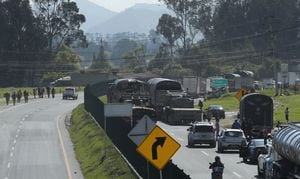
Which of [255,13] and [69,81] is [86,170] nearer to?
[69,81]

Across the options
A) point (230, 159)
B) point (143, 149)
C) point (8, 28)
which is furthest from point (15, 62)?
point (143, 149)

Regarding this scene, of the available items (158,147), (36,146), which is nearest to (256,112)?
(36,146)

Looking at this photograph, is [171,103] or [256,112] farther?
[171,103]

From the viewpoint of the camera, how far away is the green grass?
31936 millimetres

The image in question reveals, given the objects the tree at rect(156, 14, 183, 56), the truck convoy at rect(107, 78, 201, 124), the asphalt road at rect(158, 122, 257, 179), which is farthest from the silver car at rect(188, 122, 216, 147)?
the tree at rect(156, 14, 183, 56)

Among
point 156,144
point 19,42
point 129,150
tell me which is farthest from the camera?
point 19,42

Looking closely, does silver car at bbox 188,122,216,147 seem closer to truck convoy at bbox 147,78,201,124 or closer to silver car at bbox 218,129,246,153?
silver car at bbox 218,129,246,153

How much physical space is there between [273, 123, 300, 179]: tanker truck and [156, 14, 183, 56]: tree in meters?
145

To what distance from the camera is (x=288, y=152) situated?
25031mm

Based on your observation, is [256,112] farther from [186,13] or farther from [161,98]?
[186,13]

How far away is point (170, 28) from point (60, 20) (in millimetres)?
24356

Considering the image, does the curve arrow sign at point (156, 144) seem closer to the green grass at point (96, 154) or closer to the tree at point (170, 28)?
the green grass at point (96, 154)

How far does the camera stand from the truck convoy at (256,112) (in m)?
51.4

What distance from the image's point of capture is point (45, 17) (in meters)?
161
